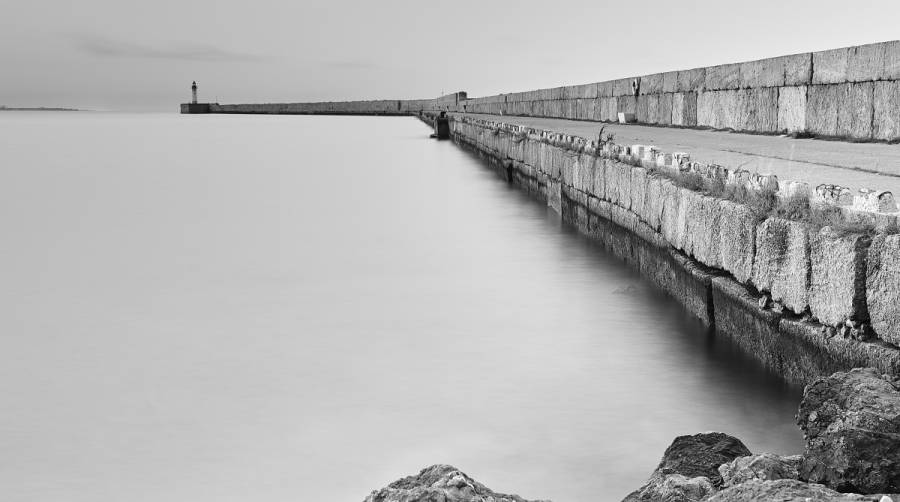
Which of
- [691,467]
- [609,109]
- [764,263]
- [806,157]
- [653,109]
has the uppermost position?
[609,109]

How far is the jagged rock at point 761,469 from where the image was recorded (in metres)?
1.98

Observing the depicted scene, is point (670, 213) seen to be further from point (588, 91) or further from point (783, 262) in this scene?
point (588, 91)

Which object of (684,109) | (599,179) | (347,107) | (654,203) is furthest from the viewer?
(347,107)

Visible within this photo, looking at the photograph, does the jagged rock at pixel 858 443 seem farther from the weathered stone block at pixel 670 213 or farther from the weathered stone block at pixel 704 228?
the weathered stone block at pixel 670 213

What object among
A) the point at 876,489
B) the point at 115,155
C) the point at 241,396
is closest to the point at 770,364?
the point at 876,489

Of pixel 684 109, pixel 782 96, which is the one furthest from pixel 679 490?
pixel 684 109

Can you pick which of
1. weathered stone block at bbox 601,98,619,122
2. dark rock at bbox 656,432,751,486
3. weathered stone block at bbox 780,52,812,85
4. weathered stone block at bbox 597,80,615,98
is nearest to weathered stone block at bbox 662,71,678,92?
weathered stone block at bbox 601,98,619,122

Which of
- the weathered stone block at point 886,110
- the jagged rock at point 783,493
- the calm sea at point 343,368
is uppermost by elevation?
the weathered stone block at point 886,110

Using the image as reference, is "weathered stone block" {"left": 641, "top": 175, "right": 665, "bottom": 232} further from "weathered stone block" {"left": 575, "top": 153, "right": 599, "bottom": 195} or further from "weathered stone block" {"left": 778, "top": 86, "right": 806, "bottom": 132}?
"weathered stone block" {"left": 778, "top": 86, "right": 806, "bottom": 132}

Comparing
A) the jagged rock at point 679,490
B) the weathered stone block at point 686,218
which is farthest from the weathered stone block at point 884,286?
the weathered stone block at point 686,218

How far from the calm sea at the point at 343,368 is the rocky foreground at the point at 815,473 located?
90cm

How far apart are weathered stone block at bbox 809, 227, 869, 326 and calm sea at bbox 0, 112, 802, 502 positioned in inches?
22.1

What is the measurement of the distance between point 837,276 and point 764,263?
61cm

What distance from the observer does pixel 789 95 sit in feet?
27.8
